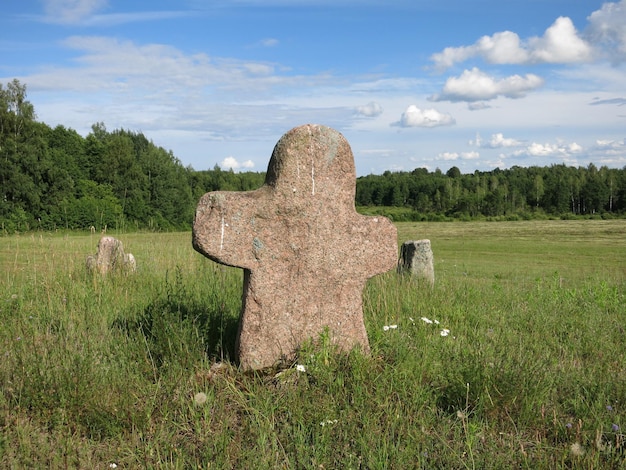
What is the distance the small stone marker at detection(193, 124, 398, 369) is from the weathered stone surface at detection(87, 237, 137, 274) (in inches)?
210

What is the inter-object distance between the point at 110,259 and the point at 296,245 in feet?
19.6

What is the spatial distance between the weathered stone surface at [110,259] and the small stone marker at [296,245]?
5.33 metres

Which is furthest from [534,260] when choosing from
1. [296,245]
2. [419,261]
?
[296,245]

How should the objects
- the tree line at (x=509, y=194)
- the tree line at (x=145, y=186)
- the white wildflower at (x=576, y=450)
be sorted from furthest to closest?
1. the tree line at (x=509, y=194)
2. the tree line at (x=145, y=186)
3. the white wildflower at (x=576, y=450)

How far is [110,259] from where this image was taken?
9.77m

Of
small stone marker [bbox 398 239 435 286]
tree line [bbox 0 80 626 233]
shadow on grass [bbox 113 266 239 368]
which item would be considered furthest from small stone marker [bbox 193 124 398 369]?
small stone marker [bbox 398 239 435 286]

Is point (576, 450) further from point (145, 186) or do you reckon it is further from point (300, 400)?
point (145, 186)

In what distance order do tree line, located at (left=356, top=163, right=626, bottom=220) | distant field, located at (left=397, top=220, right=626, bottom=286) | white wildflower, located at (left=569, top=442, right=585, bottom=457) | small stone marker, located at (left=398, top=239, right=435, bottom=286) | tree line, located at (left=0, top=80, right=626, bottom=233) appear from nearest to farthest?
1. white wildflower, located at (left=569, top=442, right=585, bottom=457)
2. small stone marker, located at (left=398, top=239, right=435, bottom=286)
3. distant field, located at (left=397, top=220, right=626, bottom=286)
4. tree line, located at (left=0, top=80, right=626, bottom=233)
5. tree line, located at (left=356, top=163, right=626, bottom=220)

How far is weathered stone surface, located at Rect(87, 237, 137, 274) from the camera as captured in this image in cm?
949

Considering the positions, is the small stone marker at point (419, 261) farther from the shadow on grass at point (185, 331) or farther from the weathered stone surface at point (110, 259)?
the shadow on grass at point (185, 331)

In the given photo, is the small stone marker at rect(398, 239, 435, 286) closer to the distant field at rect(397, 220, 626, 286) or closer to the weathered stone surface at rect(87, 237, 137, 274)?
the distant field at rect(397, 220, 626, 286)

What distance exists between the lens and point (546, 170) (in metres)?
88.8

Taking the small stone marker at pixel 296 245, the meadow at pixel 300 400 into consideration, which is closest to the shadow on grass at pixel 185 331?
the meadow at pixel 300 400

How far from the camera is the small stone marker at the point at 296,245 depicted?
184 inches
